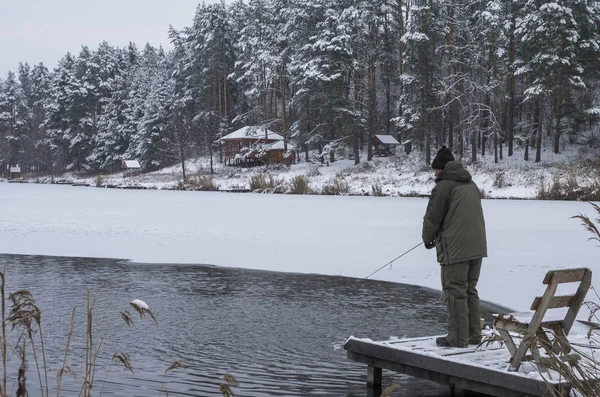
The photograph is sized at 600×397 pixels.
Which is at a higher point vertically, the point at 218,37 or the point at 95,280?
the point at 218,37

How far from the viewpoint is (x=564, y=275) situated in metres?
4.62

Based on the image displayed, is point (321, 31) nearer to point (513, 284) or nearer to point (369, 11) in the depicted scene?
point (369, 11)

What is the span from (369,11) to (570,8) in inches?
572

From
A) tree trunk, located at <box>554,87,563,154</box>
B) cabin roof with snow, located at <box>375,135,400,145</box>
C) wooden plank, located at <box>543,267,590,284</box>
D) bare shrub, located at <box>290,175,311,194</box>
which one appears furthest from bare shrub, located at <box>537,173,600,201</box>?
wooden plank, located at <box>543,267,590,284</box>

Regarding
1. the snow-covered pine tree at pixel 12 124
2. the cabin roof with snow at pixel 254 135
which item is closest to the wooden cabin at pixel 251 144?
the cabin roof with snow at pixel 254 135

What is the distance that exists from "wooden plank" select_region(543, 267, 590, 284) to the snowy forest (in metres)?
34.8

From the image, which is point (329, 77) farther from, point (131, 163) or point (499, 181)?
point (131, 163)

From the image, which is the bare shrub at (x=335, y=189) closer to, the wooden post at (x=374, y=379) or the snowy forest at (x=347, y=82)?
the snowy forest at (x=347, y=82)

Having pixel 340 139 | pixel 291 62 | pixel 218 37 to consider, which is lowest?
pixel 340 139

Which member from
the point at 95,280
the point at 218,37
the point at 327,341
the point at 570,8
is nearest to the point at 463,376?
the point at 327,341

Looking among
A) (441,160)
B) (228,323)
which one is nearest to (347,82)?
(228,323)

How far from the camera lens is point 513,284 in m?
11.3

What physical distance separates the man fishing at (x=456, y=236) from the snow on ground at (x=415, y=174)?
2679 cm

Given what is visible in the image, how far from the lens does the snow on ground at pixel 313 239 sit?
42.2 feet
